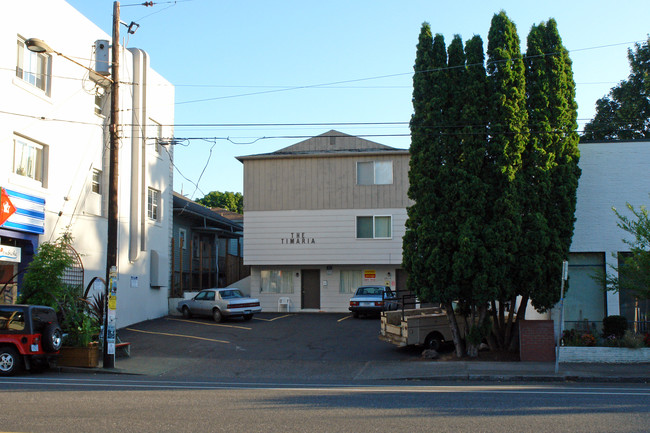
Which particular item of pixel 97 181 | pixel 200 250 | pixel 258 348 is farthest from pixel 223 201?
pixel 258 348

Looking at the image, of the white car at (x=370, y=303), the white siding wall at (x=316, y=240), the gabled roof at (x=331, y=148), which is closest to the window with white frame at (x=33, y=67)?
the gabled roof at (x=331, y=148)

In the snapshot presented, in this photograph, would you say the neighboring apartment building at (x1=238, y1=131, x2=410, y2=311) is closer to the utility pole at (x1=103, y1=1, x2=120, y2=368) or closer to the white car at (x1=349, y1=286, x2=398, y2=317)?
the white car at (x1=349, y1=286, x2=398, y2=317)

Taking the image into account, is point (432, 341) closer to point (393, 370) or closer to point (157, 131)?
point (393, 370)

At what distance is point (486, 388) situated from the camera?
12914 mm

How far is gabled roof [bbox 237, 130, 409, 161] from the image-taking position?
3312cm

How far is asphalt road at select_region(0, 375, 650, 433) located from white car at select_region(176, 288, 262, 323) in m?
13.9

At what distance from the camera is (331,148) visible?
112 ft

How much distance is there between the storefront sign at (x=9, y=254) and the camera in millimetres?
17250

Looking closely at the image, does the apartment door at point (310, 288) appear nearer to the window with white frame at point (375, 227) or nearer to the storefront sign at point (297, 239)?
the storefront sign at point (297, 239)

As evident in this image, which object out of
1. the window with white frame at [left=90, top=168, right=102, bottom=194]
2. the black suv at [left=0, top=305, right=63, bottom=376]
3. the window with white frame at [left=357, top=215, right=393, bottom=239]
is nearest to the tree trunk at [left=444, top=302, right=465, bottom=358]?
the black suv at [left=0, top=305, right=63, bottom=376]

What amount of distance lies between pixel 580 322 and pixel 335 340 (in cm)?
829

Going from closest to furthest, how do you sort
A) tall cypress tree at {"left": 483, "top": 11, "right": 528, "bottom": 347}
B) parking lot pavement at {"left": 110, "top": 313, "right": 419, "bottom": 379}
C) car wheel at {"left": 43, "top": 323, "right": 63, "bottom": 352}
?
1. car wheel at {"left": 43, "top": 323, "right": 63, "bottom": 352}
2. tall cypress tree at {"left": 483, "top": 11, "right": 528, "bottom": 347}
3. parking lot pavement at {"left": 110, "top": 313, "right": 419, "bottom": 379}

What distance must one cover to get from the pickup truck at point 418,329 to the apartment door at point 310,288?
555 inches

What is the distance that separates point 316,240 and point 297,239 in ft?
3.30
